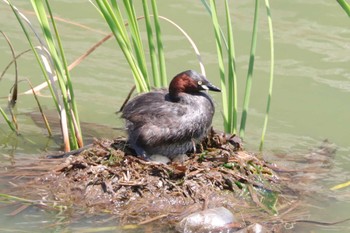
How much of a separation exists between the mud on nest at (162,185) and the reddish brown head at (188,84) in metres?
0.46

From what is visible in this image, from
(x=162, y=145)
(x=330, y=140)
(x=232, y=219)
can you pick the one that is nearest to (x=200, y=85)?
(x=162, y=145)

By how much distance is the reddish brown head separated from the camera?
6.61 m

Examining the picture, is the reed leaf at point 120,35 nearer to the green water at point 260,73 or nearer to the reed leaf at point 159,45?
the reed leaf at point 159,45

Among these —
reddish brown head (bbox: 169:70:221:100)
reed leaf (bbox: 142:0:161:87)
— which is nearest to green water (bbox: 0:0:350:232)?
reed leaf (bbox: 142:0:161:87)

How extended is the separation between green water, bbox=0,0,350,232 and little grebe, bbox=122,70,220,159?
3.14ft

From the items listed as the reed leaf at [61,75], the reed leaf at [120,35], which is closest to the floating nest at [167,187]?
the reed leaf at [61,75]

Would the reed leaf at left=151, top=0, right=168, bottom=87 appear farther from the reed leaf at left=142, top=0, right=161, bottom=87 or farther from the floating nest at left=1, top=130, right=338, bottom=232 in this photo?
the floating nest at left=1, top=130, right=338, bottom=232

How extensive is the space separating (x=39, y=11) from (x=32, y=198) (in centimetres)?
133

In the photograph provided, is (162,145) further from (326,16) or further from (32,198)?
(326,16)

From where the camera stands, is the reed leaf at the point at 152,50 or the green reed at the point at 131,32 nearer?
the green reed at the point at 131,32

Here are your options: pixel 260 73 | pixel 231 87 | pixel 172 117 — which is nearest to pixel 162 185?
pixel 172 117

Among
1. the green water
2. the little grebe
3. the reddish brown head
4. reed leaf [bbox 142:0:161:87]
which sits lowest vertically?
the green water

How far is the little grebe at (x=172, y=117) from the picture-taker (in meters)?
6.51

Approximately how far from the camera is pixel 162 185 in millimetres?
6316
